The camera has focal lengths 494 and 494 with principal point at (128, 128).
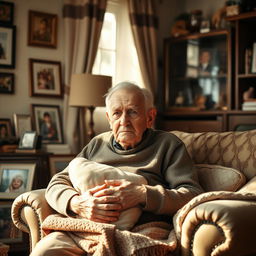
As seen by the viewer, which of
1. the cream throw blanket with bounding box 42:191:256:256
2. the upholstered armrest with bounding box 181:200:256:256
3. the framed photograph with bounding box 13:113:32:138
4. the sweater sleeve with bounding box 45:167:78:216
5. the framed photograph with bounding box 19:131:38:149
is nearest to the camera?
the upholstered armrest with bounding box 181:200:256:256

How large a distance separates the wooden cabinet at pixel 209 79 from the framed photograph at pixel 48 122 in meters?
1.19

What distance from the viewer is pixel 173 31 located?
4.96 meters

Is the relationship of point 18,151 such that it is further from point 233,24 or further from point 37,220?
point 233,24

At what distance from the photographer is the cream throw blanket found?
6.29 feet

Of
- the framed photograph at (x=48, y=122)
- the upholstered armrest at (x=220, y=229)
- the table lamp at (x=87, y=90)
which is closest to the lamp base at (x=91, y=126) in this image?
the table lamp at (x=87, y=90)

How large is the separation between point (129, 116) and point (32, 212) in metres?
0.66

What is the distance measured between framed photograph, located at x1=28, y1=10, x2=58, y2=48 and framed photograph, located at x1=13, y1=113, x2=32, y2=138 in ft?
2.07

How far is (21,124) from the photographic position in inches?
156

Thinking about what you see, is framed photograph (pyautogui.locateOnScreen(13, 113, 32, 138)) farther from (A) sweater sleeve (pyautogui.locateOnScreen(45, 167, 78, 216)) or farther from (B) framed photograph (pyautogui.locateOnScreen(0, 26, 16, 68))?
(A) sweater sleeve (pyautogui.locateOnScreen(45, 167, 78, 216))

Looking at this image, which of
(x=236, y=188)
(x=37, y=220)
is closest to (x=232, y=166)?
(x=236, y=188)

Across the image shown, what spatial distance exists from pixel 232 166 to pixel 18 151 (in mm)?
1708

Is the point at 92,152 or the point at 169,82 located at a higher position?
the point at 169,82

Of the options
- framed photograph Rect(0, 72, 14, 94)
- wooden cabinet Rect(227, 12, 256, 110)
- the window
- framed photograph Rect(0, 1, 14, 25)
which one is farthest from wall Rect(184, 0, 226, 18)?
framed photograph Rect(0, 72, 14, 94)

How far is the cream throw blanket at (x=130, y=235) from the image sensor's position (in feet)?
6.29
